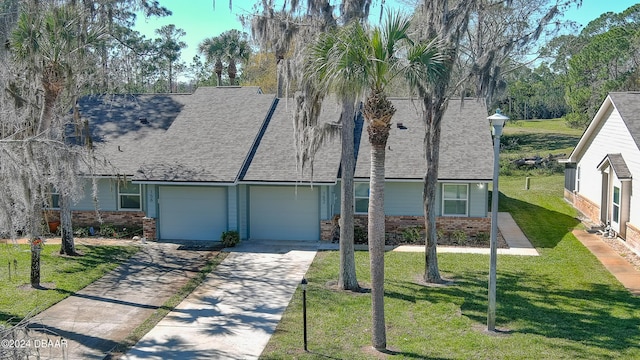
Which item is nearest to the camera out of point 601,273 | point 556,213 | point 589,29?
point 601,273

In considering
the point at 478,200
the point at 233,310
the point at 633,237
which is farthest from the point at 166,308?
the point at 633,237

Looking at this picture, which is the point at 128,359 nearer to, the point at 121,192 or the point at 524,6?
the point at 121,192

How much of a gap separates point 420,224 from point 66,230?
1091cm

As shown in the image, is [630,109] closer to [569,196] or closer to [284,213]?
[569,196]

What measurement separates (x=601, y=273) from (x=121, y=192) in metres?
15.3

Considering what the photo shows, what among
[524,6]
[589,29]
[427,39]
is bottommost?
[427,39]

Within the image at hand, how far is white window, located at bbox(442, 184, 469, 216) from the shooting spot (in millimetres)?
19344

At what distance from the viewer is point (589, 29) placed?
169ft

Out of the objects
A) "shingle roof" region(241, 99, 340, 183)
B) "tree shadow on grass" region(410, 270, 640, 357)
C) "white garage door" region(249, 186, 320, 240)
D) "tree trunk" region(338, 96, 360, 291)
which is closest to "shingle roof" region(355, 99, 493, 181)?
"shingle roof" region(241, 99, 340, 183)

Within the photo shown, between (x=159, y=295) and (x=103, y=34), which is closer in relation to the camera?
(x=159, y=295)

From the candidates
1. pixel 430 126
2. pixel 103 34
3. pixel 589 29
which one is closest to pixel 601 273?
pixel 430 126

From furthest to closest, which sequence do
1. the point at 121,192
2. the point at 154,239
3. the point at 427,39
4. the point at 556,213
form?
the point at 556,213
the point at 121,192
the point at 154,239
the point at 427,39

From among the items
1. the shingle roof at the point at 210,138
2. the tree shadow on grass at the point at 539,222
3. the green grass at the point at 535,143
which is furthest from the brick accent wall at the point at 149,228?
the green grass at the point at 535,143

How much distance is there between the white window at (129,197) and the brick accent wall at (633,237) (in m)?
15.8
